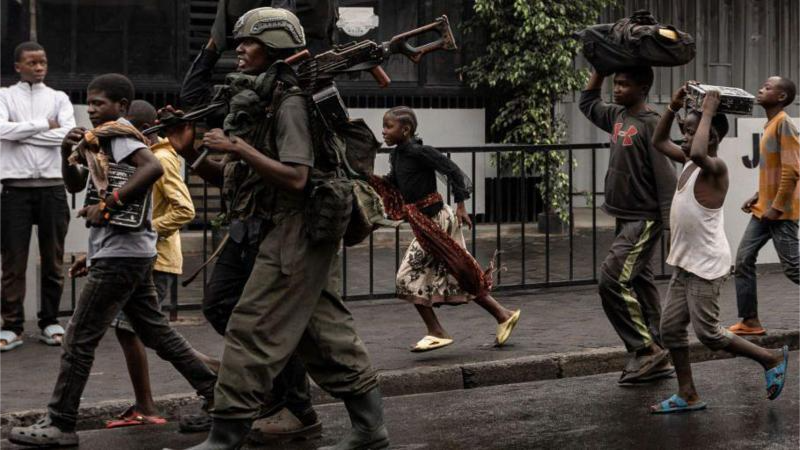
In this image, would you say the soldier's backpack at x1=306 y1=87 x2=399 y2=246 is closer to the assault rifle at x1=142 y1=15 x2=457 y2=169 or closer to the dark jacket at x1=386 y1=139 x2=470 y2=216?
the assault rifle at x1=142 y1=15 x2=457 y2=169

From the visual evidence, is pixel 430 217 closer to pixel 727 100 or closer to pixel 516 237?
pixel 727 100

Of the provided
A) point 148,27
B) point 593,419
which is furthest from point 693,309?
point 148,27

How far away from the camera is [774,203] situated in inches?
407

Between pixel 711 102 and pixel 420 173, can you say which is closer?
pixel 711 102

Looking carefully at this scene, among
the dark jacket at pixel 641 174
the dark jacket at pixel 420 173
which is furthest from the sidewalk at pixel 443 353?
the dark jacket at pixel 641 174

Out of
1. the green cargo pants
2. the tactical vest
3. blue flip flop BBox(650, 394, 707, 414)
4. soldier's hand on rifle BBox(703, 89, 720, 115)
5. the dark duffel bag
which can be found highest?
the dark duffel bag

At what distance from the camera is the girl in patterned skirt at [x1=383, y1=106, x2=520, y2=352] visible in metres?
9.44

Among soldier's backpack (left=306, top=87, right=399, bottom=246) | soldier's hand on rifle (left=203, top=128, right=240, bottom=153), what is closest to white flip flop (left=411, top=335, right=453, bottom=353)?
soldier's backpack (left=306, top=87, right=399, bottom=246)

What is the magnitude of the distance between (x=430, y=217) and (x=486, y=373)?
3.94 ft

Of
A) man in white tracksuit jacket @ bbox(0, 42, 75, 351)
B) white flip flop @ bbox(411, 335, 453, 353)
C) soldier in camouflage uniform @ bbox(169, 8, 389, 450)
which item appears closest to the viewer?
soldier in camouflage uniform @ bbox(169, 8, 389, 450)

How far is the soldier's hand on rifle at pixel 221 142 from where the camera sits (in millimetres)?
5887

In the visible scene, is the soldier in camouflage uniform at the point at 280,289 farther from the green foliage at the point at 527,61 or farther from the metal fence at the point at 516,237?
the green foliage at the point at 527,61

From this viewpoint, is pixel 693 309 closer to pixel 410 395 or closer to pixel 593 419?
pixel 593 419

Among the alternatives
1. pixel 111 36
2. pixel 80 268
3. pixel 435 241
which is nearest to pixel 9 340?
pixel 80 268
